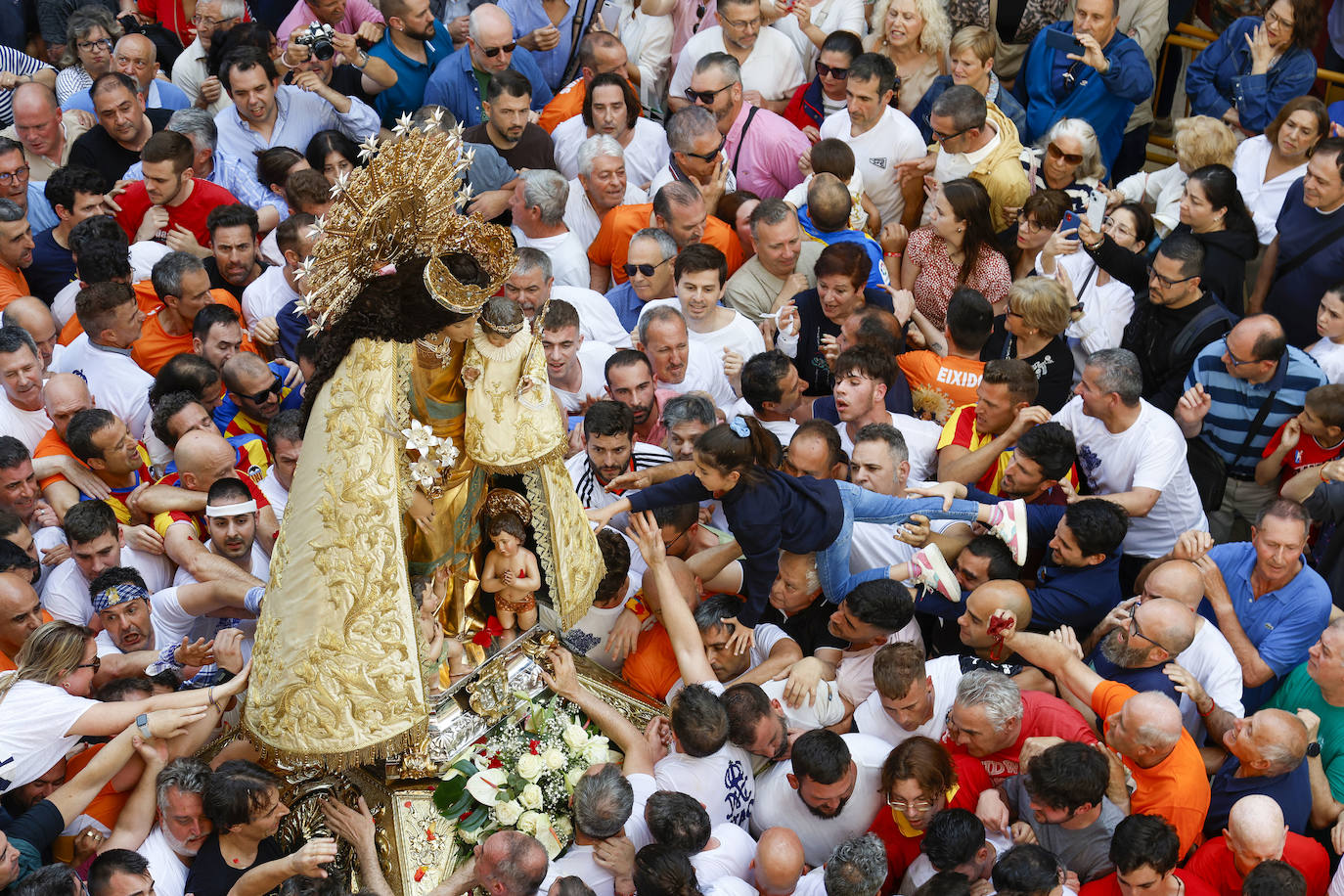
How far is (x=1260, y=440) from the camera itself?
743 centimetres

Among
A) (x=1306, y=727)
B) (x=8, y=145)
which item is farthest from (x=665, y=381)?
(x=8, y=145)

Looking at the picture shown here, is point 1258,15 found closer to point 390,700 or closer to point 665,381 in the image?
point 665,381

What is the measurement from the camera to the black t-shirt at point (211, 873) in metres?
5.47

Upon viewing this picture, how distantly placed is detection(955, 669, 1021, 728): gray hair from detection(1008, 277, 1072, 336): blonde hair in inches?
98.9

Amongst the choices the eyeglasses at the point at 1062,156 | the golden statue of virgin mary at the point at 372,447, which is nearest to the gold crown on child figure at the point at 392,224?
the golden statue of virgin mary at the point at 372,447

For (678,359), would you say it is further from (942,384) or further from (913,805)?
(913,805)

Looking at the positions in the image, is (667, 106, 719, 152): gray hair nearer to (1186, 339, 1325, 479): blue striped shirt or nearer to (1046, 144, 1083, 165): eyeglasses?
(1046, 144, 1083, 165): eyeglasses

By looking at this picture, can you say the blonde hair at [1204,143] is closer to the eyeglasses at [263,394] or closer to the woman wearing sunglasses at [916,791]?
the woman wearing sunglasses at [916,791]

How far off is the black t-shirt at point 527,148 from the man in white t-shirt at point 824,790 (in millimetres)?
4760

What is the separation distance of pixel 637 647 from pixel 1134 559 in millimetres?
2571

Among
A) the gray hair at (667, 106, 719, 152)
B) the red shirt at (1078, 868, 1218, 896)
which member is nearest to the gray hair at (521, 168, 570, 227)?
the gray hair at (667, 106, 719, 152)

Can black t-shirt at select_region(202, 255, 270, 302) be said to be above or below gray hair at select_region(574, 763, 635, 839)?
below

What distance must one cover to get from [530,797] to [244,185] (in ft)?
16.9

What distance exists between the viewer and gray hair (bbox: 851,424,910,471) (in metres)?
6.92
